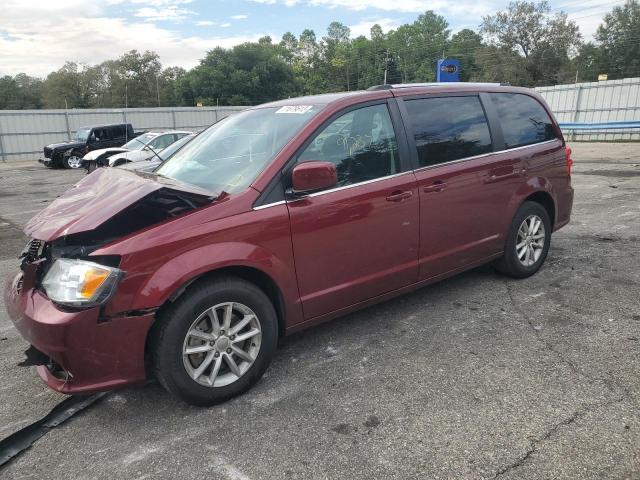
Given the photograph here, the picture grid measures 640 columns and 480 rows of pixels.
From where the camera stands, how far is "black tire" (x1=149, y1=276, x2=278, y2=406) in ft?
9.05

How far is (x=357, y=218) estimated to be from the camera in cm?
345

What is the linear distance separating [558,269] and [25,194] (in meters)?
13.6

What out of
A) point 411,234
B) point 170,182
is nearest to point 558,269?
point 411,234

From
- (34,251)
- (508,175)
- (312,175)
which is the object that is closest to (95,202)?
(34,251)

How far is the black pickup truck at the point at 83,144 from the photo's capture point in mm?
20891

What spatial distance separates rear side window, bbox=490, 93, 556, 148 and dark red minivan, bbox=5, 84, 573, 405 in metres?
0.04

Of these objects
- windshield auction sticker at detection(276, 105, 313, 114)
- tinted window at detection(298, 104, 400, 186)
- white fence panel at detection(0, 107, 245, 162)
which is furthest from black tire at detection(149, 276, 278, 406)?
white fence panel at detection(0, 107, 245, 162)

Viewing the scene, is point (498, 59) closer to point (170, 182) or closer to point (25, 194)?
point (25, 194)

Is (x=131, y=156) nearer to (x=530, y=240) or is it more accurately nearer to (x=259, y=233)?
(x=530, y=240)

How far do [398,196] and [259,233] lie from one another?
3.87ft

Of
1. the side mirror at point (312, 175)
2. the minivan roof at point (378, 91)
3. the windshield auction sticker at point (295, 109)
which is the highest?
the minivan roof at point (378, 91)

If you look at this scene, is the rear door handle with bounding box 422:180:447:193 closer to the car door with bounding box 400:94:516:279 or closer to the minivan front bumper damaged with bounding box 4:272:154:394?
the car door with bounding box 400:94:516:279

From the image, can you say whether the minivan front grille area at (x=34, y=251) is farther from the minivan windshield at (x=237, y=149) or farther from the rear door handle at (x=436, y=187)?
the rear door handle at (x=436, y=187)

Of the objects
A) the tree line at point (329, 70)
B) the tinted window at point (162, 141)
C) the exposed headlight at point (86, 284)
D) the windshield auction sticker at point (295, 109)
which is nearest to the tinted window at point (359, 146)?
the windshield auction sticker at point (295, 109)
